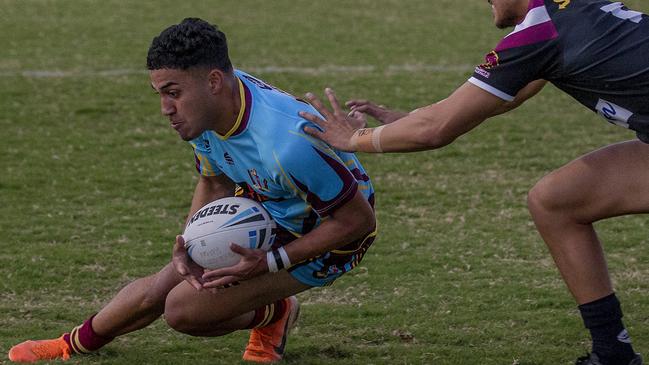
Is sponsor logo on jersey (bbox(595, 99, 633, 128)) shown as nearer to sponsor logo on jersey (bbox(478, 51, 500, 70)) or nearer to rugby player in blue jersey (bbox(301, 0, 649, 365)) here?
rugby player in blue jersey (bbox(301, 0, 649, 365))

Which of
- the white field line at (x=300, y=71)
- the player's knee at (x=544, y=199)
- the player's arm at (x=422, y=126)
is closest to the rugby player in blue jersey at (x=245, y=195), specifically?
the player's arm at (x=422, y=126)

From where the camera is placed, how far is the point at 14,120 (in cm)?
1177

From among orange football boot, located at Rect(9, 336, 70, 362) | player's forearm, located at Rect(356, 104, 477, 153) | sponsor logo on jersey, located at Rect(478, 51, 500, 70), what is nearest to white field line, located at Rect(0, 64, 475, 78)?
orange football boot, located at Rect(9, 336, 70, 362)

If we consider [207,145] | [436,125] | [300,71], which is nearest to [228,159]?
[207,145]

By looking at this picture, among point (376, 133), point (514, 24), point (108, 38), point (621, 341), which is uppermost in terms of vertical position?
point (514, 24)

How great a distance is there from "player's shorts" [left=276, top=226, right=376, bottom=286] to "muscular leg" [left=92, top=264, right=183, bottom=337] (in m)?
0.66

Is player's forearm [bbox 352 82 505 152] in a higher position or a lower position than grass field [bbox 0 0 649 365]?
higher

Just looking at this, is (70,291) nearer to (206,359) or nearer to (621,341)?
(206,359)

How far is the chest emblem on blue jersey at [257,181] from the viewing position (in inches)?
218

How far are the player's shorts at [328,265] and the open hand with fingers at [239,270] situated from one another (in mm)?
254

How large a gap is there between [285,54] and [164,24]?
264 centimetres

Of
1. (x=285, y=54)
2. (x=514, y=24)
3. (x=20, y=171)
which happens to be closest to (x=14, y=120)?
(x=20, y=171)

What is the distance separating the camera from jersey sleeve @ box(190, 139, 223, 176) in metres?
5.80

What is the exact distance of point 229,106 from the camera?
5.41m
